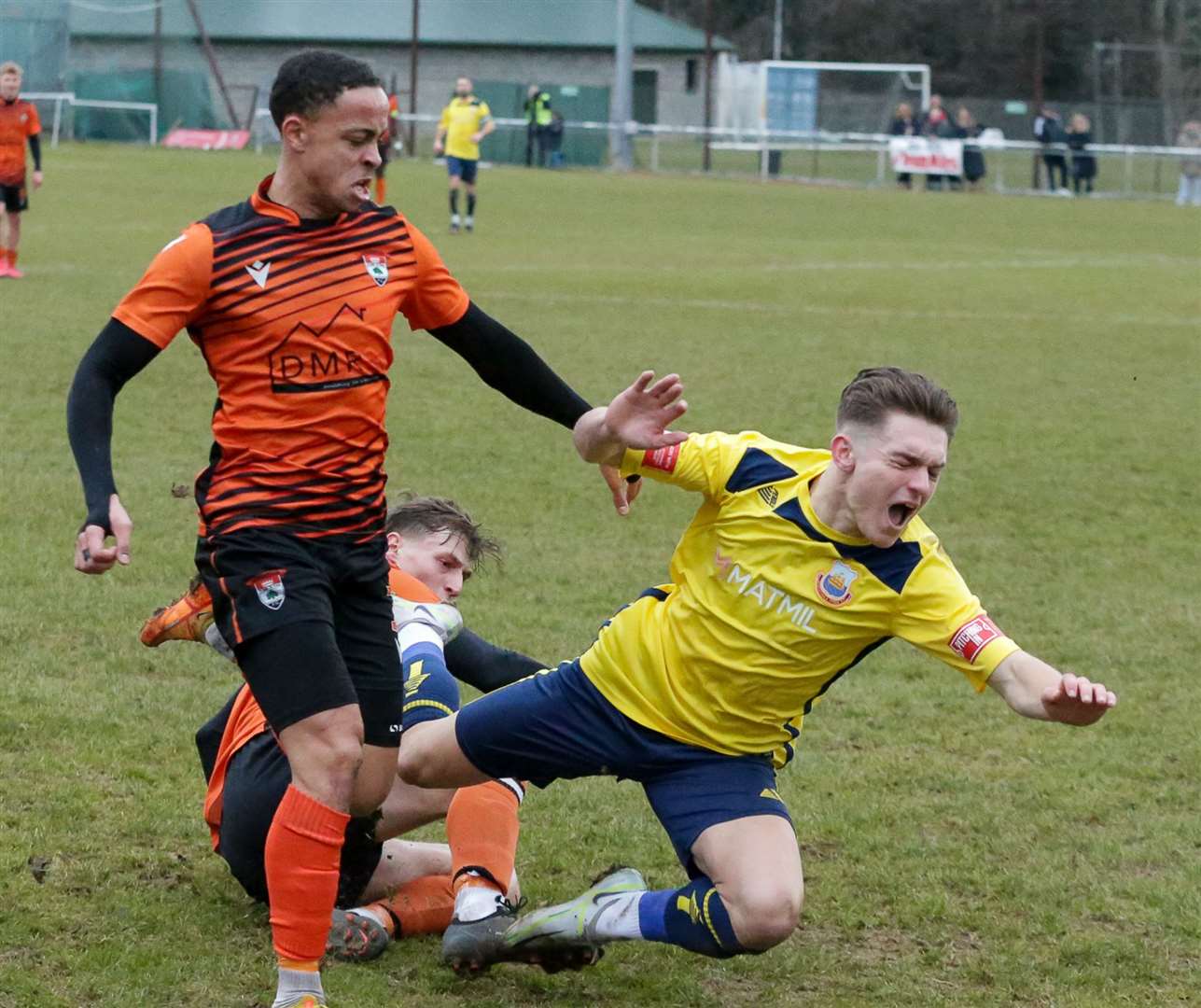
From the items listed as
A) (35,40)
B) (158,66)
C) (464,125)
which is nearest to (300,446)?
(464,125)

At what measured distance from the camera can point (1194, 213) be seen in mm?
32781

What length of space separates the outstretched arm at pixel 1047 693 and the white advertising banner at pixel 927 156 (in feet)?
117

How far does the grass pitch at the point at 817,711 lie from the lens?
4395mm

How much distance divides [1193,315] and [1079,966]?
14.7m

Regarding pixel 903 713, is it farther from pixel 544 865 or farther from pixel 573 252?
pixel 573 252

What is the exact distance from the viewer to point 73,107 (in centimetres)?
4372

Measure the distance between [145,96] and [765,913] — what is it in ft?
148

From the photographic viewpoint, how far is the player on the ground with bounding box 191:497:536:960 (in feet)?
14.4

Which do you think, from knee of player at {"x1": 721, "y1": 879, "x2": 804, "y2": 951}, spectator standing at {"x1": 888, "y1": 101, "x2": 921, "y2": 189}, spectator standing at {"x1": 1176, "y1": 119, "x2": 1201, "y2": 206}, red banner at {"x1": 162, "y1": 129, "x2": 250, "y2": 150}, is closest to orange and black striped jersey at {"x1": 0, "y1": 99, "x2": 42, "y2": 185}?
knee of player at {"x1": 721, "y1": 879, "x2": 804, "y2": 951}

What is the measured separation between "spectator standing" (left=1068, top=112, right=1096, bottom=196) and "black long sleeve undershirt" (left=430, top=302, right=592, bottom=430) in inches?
1398

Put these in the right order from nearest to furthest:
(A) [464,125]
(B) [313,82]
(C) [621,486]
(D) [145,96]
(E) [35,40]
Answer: (B) [313,82] < (C) [621,486] < (A) [464,125] < (E) [35,40] < (D) [145,96]

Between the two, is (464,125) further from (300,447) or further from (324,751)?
(324,751)

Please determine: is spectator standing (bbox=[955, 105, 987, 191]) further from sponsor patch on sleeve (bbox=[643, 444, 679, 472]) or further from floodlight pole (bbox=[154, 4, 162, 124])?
sponsor patch on sleeve (bbox=[643, 444, 679, 472])

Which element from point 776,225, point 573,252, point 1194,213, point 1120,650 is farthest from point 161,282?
point 1194,213
